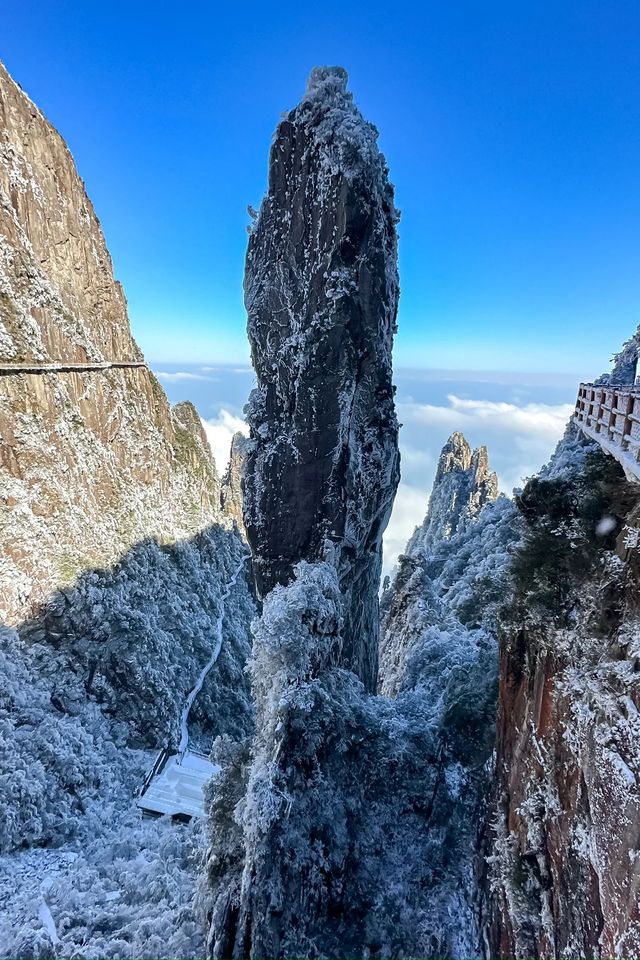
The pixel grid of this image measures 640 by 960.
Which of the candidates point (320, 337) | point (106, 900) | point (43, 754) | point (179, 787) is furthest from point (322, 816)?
point (43, 754)

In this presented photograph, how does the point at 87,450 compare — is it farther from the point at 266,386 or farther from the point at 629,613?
the point at 629,613

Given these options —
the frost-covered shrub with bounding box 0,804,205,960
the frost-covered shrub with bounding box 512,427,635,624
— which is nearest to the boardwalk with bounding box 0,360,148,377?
the frost-covered shrub with bounding box 0,804,205,960

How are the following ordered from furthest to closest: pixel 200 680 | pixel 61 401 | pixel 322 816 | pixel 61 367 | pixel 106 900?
pixel 61 367
pixel 61 401
pixel 200 680
pixel 106 900
pixel 322 816

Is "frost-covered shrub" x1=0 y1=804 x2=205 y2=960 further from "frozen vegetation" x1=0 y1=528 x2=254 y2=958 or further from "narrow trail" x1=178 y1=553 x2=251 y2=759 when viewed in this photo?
"narrow trail" x1=178 y1=553 x2=251 y2=759

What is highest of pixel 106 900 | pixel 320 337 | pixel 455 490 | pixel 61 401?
pixel 320 337

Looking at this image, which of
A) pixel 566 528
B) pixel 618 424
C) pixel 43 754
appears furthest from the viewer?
pixel 43 754

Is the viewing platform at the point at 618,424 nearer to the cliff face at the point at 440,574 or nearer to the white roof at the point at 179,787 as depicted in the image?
the cliff face at the point at 440,574

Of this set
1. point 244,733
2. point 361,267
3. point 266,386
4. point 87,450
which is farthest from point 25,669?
point 361,267

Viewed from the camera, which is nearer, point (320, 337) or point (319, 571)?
point (319, 571)

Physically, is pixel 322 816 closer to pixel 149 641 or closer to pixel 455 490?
pixel 149 641
